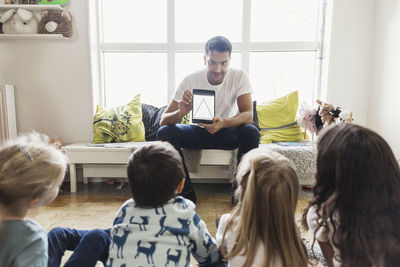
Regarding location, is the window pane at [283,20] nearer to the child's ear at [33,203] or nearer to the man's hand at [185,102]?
the man's hand at [185,102]

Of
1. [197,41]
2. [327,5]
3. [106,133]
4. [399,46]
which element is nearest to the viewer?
[399,46]

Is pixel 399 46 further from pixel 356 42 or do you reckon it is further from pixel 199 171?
pixel 199 171

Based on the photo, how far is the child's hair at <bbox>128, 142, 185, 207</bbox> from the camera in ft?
2.15

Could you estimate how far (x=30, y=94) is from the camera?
7.56ft

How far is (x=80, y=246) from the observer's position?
765mm

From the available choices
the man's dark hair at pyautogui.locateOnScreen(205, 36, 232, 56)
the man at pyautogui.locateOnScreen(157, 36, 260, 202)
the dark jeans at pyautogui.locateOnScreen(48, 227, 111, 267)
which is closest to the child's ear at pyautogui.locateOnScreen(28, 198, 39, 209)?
the dark jeans at pyautogui.locateOnScreen(48, 227, 111, 267)

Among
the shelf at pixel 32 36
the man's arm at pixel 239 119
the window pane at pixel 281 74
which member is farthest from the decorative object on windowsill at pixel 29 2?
the window pane at pixel 281 74

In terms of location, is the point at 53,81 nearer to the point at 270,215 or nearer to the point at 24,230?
the point at 24,230

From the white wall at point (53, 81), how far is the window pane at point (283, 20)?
4.77 ft

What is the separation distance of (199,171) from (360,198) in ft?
4.50

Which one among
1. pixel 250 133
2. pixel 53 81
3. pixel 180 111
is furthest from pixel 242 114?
pixel 53 81

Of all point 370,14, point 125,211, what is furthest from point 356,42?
point 125,211

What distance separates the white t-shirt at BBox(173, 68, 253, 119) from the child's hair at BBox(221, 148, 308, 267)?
3.86 feet

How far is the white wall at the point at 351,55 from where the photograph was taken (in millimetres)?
2135
